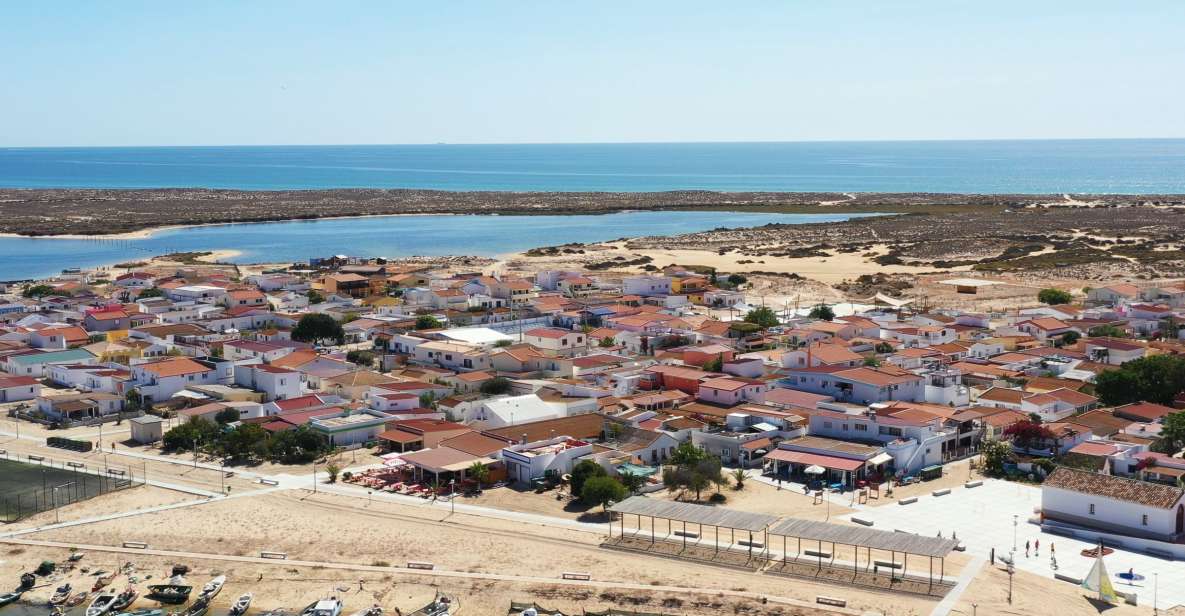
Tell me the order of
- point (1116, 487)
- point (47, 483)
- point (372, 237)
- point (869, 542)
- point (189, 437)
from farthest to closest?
1. point (372, 237)
2. point (189, 437)
3. point (47, 483)
4. point (1116, 487)
5. point (869, 542)

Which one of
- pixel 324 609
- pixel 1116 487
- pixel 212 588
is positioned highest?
pixel 1116 487

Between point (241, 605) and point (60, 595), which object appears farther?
point (60, 595)

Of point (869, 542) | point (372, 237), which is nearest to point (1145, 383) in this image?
point (869, 542)

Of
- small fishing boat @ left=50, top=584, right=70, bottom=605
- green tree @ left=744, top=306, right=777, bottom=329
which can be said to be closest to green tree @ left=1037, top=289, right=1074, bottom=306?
green tree @ left=744, top=306, right=777, bottom=329

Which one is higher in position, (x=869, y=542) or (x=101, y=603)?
(x=869, y=542)

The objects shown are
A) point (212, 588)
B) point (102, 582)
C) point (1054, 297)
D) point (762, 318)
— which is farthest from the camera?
point (1054, 297)

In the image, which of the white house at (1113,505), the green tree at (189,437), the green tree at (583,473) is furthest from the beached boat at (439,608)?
the green tree at (189,437)

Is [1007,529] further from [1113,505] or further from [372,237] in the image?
[372,237]
